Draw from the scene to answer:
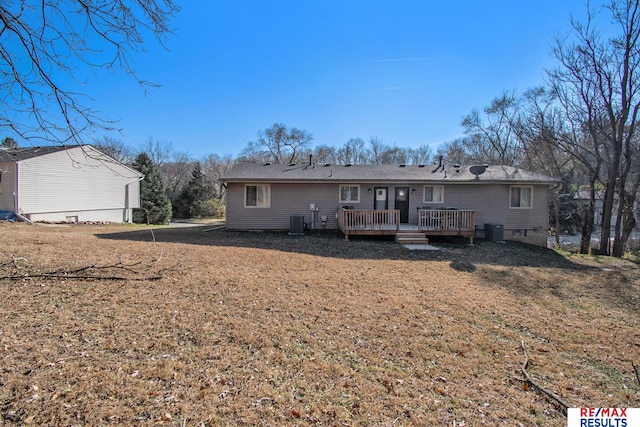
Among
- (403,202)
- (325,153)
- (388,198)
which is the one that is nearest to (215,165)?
(325,153)

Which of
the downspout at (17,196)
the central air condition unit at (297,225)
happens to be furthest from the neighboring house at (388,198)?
the downspout at (17,196)

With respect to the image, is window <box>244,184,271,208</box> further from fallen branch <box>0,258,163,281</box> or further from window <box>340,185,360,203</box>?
fallen branch <box>0,258,163,281</box>

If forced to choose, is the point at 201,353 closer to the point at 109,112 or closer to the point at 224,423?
the point at 224,423

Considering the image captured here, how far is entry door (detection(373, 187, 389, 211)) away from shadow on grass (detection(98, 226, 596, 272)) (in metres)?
1.62

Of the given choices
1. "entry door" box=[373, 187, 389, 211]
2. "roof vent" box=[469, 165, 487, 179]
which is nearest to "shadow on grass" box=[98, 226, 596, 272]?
"entry door" box=[373, 187, 389, 211]

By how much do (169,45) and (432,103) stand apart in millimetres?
13886

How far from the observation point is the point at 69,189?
1830 centimetres

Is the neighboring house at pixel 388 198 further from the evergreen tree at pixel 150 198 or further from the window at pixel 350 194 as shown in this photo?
the evergreen tree at pixel 150 198

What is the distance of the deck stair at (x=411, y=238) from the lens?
11.5 metres

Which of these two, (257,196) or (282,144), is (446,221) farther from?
(282,144)

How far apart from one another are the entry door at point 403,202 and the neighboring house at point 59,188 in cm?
1316

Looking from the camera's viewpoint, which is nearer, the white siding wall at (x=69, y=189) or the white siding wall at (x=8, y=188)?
the white siding wall at (x=8, y=188)

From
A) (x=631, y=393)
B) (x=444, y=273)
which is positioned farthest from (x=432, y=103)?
(x=631, y=393)

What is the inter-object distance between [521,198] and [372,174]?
22.8ft
